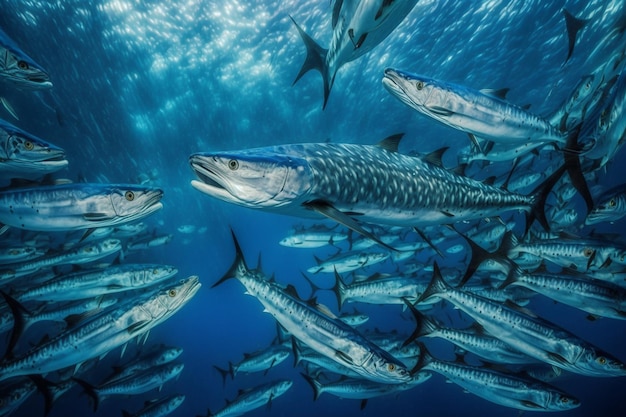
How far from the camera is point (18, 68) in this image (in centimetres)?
453

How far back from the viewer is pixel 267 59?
48.2 feet

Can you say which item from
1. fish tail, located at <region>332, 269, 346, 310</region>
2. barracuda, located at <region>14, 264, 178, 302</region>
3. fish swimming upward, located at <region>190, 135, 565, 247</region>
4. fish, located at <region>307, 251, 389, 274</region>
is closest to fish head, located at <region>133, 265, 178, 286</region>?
barracuda, located at <region>14, 264, 178, 302</region>

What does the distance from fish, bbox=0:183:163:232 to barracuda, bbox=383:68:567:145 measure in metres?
3.16

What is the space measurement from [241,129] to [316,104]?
17.5 feet

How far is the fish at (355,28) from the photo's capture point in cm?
305

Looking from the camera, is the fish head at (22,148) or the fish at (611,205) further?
the fish at (611,205)

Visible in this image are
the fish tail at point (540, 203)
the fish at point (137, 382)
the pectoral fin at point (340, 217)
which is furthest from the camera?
the fish at point (137, 382)

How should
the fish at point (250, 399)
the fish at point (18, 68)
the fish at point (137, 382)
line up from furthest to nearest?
the fish at point (250, 399)
the fish at point (137, 382)
the fish at point (18, 68)

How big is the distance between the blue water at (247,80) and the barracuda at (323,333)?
10.1 ft

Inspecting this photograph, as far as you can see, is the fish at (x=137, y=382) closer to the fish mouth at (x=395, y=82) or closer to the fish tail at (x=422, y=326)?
the fish tail at (x=422, y=326)

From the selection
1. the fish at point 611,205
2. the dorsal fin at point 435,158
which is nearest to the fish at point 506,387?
the dorsal fin at point 435,158

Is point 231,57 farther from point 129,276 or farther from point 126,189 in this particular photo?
point 126,189

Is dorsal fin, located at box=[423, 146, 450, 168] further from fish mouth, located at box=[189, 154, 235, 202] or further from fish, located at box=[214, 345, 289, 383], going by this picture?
fish, located at box=[214, 345, 289, 383]

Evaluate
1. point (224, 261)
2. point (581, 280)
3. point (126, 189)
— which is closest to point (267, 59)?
point (126, 189)
